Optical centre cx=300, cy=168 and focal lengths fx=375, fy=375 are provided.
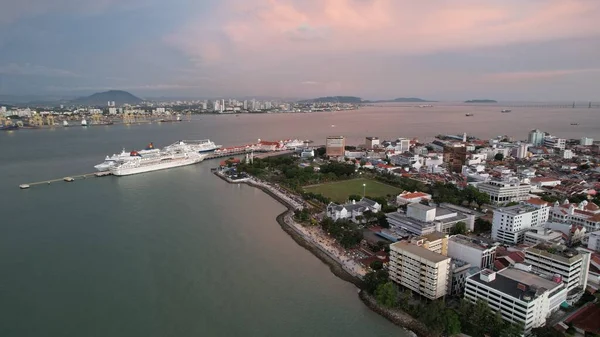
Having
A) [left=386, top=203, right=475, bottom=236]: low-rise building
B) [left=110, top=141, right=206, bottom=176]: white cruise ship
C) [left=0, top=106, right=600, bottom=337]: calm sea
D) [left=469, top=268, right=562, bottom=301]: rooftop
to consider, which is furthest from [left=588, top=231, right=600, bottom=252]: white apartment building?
[left=110, top=141, right=206, bottom=176]: white cruise ship

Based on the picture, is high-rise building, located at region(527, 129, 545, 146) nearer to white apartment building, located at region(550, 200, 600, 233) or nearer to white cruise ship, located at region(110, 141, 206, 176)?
white apartment building, located at region(550, 200, 600, 233)

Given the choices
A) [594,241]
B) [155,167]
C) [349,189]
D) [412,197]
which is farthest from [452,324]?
[155,167]

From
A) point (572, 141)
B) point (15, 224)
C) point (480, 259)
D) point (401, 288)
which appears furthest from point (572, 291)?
point (572, 141)

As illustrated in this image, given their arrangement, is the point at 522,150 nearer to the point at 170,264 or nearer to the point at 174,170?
the point at 174,170

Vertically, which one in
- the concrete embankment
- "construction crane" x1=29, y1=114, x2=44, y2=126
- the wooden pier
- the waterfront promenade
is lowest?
the concrete embankment

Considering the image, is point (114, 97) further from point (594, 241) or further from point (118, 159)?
point (594, 241)

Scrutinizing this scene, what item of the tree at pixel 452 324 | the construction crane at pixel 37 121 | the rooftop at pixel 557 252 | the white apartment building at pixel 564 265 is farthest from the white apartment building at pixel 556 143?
the construction crane at pixel 37 121

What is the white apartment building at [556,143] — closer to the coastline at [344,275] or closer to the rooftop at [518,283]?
the coastline at [344,275]
